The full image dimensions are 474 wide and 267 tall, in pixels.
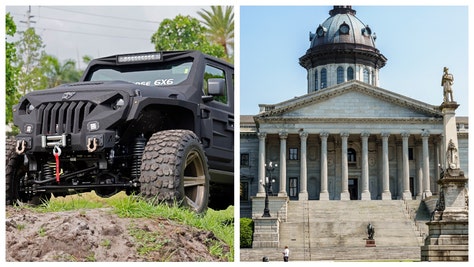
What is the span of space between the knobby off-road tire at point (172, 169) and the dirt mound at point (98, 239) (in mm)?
363

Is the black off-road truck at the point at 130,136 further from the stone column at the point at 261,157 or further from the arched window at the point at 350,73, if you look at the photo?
the arched window at the point at 350,73

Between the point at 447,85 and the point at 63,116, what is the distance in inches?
321

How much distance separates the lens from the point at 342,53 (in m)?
46.3

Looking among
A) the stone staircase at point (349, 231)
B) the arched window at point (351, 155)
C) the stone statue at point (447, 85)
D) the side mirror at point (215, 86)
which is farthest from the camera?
the arched window at point (351, 155)

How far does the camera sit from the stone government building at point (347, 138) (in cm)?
4134

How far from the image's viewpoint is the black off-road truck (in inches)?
286

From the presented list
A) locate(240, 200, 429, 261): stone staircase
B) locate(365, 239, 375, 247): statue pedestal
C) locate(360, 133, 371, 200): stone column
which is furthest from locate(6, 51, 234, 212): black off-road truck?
locate(360, 133, 371, 200): stone column

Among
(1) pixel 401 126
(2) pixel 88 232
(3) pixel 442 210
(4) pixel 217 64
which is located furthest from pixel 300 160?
(2) pixel 88 232

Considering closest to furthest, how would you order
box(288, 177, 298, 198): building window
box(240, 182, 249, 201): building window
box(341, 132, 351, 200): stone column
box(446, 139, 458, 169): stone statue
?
box(446, 139, 458, 169): stone statue
box(240, 182, 249, 201): building window
box(341, 132, 351, 200): stone column
box(288, 177, 298, 198): building window

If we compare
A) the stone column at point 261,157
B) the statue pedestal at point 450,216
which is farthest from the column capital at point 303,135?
the statue pedestal at point 450,216

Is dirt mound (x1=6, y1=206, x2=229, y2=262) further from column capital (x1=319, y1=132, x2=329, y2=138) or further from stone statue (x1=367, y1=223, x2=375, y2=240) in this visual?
column capital (x1=319, y1=132, x2=329, y2=138)

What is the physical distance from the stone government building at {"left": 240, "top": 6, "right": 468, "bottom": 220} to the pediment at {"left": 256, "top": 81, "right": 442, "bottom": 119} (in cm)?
5

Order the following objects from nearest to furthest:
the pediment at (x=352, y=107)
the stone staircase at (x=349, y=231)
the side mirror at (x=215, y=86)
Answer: the side mirror at (x=215, y=86) → the stone staircase at (x=349, y=231) → the pediment at (x=352, y=107)
